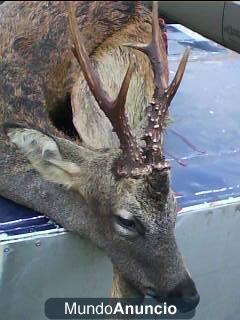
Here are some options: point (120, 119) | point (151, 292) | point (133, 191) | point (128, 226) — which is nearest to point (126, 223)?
point (128, 226)

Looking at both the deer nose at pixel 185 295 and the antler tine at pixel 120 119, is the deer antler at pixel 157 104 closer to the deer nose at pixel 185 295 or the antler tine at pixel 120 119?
the antler tine at pixel 120 119

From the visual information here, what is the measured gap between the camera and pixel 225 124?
455cm

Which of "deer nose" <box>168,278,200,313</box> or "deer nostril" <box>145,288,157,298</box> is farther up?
"deer nose" <box>168,278,200,313</box>

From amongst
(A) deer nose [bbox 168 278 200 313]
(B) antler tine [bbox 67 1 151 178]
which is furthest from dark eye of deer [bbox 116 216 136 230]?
(A) deer nose [bbox 168 278 200 313]

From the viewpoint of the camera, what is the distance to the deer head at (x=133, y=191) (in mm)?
3117

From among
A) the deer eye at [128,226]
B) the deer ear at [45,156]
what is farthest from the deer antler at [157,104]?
the deer ear at [45,156]

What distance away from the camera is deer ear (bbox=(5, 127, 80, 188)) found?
3367 mm

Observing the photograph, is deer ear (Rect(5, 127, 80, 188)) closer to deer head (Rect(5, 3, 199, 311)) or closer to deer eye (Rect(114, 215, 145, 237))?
deer head (Rect(5, 3, 199, 311))

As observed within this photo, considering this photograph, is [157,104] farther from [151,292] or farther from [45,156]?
[151,292]

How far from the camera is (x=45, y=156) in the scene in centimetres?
339

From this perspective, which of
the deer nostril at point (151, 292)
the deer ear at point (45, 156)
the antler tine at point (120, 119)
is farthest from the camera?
the deer ear at point (45, 156)

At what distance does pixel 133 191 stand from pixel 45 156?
1.55 ft

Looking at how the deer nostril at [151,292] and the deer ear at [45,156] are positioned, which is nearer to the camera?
the deer nostril at [151,292]

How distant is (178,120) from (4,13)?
1.20 metres
